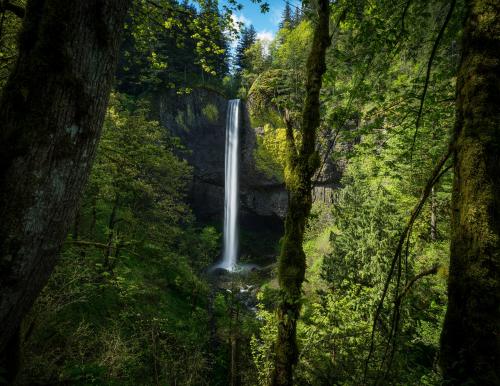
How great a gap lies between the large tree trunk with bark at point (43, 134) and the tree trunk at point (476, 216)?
1.81 meters

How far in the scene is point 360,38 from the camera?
11.0ft

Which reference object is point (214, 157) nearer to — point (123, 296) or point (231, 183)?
point (231, 183)

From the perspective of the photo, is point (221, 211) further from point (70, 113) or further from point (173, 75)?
point (70, 113)

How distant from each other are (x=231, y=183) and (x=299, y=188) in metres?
28.7

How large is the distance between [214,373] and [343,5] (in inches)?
556

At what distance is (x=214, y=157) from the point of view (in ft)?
108

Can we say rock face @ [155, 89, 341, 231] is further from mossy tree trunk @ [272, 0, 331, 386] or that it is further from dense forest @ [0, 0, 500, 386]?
mossy tree trunk @ [272, 0, 331, 386]

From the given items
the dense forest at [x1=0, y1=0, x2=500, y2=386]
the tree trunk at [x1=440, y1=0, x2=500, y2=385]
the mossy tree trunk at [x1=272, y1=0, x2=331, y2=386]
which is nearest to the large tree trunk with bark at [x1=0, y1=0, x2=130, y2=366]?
the dense forest at [x1=0, y1=0, x2=500, y2=386]

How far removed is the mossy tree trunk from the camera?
3363 millimetres

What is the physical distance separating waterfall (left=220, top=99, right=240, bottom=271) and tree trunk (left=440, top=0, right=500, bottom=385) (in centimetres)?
3046

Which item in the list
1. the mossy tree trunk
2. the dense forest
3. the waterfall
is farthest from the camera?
the waterfall

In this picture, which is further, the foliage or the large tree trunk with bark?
the foliage

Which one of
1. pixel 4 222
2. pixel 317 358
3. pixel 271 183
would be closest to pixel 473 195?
pixel 4 222

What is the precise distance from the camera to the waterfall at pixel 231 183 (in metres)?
31.7
